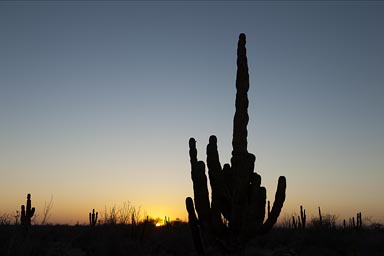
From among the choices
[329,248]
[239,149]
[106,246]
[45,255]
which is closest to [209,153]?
[239,149]

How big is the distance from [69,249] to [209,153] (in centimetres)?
1254

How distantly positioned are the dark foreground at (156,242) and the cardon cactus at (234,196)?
8.24 meters

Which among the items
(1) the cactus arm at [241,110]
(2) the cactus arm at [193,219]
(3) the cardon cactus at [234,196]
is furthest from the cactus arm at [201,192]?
(1) the cactus arm at [241,110]

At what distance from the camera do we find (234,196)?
1070 cm

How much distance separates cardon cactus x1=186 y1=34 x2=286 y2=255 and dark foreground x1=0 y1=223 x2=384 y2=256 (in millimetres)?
8243

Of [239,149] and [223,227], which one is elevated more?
[239,149]

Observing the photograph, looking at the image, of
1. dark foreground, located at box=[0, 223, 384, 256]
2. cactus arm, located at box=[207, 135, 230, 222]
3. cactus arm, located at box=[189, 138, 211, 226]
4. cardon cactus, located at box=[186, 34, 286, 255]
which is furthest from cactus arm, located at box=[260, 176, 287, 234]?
dark foreground, located at box=[0, 223, 384, 256]

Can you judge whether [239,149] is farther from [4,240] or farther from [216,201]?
[4,240]

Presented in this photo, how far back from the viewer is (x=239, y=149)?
11.0 m

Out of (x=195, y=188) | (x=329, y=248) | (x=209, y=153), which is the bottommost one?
(x=329, y=248)

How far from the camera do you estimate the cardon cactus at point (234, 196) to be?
420 inches

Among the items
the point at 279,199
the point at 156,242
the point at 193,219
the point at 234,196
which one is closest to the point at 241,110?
the point at 234,196

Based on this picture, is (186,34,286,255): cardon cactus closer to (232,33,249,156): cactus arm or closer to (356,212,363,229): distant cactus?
(232,33,249,156): cactus arm

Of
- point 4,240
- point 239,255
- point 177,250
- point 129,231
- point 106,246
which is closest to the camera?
point 239,255
